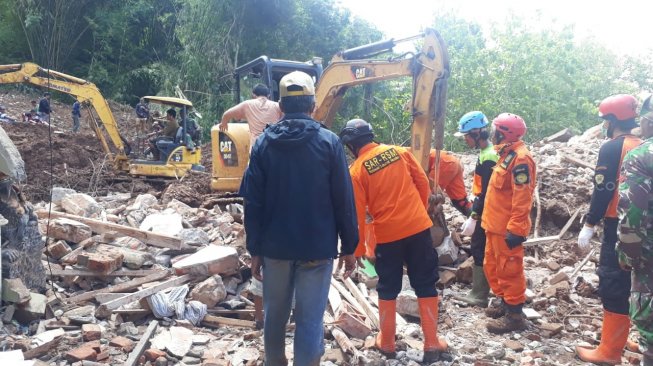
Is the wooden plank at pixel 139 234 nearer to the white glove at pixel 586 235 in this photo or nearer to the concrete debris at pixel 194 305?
the concrete debris at pixel 194 305

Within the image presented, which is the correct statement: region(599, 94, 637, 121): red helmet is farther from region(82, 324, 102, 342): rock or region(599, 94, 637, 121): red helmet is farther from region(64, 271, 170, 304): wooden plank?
region(82, 324, 102, 342): rock

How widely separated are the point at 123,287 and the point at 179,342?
1.10 metres

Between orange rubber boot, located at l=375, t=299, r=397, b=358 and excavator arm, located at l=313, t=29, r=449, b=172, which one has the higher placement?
excavator arm, located at l=313, t=29, r=449, b=172

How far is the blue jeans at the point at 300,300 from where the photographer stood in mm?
3193

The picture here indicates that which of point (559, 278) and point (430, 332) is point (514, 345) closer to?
point (430, 332)

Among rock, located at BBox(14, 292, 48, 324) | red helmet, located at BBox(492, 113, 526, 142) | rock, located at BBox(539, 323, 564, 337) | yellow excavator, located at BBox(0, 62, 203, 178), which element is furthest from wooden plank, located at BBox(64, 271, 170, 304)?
yellow excavator, located at BBox(0, 62, 203, 178)

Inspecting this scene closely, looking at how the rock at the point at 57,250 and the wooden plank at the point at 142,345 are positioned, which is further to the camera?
the rock at the point at 57,250

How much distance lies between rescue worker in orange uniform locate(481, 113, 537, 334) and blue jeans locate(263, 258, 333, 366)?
2148mm

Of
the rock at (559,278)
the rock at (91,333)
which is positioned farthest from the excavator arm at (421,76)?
the rock at (91,333)

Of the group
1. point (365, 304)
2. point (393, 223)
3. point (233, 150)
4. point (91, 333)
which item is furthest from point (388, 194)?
point (233, 150)

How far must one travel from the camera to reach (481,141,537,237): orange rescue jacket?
4.58 meters

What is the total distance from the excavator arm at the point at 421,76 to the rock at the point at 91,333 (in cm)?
383

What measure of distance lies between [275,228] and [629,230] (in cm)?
210

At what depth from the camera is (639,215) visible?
3.14 metres
